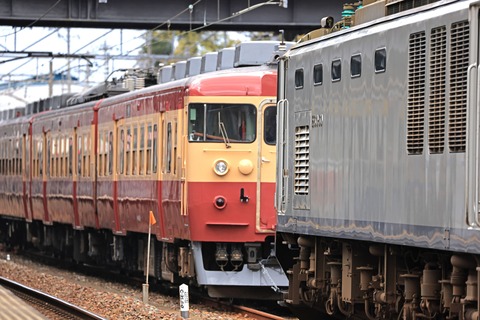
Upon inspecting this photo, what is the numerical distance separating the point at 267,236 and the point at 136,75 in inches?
376

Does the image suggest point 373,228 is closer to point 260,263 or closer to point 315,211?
point 315,211

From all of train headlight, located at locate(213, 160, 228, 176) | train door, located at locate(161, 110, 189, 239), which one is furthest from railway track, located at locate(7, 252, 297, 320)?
train headlight, located at locate(213, 160, 228, 176)

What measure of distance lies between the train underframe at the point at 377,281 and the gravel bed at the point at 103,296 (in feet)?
9.68

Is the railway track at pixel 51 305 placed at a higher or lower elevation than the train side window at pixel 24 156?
lower

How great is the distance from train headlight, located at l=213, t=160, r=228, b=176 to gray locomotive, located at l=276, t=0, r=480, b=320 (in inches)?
175

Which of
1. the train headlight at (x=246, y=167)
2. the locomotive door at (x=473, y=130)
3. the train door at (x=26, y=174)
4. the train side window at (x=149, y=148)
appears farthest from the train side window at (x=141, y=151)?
the locomotive door at (x=473, y=130)

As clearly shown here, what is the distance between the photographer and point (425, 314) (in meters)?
11.4

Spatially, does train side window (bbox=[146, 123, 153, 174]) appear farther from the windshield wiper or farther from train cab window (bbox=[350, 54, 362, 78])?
train cab window (bbox=[350, 54, 362, 78])

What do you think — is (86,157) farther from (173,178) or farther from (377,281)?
(377,281)

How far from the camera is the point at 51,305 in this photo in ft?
71.2

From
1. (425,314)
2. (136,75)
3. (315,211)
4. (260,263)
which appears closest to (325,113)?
(315,211)

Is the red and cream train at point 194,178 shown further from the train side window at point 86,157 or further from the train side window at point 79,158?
the train side window at point 79,158

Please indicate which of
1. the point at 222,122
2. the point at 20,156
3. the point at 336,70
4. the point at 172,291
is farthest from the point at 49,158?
the point at 336,70

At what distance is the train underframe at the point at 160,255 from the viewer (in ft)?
67.3
